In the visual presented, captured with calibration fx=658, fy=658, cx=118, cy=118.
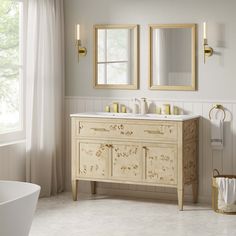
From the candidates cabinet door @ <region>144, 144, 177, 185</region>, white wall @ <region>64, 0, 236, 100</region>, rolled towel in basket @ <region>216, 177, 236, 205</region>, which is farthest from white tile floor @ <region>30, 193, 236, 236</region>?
white wall @ <region>64, 0, 236, 100</region>

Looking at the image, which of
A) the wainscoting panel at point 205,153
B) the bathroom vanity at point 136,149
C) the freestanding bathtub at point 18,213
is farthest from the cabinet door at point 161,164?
the freestanding bathtub at point 18,213

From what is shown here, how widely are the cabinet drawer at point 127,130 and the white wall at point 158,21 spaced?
607mm

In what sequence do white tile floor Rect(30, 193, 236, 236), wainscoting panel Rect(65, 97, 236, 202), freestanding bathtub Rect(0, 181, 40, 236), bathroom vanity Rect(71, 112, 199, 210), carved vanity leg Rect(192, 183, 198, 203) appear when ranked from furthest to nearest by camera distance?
carved vanity leg Rect(192, 183, 198, 203)
wainscoting panel Rect(65, 97, 236, 202)
bathroom vanity Rect(71, 112, 199, 210)
white tile floor Rect(30, 193, 236, 236)
freestanding bathtub Rect(0, 181, 40, 236)

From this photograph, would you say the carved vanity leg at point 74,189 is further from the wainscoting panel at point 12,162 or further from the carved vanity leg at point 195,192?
the carved vanity leg at point 195,192

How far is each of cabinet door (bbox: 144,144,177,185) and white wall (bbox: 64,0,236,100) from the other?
738 millimetres

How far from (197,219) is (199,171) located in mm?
874

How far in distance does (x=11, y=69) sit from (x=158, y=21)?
168 centimetres

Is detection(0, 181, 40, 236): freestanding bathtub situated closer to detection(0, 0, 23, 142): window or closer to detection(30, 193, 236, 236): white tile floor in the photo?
detection(30, 193, 236, 236): white tile floor

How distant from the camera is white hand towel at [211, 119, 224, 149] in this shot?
22.7ft

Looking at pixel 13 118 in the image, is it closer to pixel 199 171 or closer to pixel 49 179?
pixel 49 179

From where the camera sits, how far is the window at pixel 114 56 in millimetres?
7375

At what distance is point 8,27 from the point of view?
23.0 ft

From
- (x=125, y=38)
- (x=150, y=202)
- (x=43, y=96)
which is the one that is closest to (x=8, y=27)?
(x=43, y=96)

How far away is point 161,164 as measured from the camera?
672 centimetres
